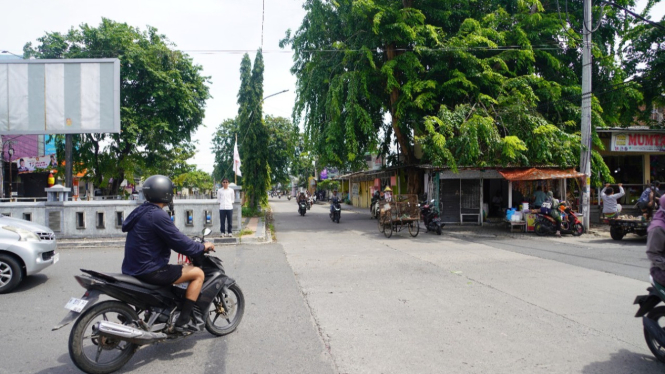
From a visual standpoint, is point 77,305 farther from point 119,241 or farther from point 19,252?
point 119,241

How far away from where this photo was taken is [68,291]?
7.11 meters

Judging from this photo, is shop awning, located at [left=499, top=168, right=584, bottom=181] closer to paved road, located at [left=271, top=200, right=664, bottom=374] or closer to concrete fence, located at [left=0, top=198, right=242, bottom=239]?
paved road, located at [left=271, top=200, right=664, bottom=374]

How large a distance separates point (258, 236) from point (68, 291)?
24.8 feet

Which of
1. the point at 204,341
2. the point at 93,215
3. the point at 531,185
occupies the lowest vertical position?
the point at 204,341

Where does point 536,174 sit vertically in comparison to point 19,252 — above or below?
above

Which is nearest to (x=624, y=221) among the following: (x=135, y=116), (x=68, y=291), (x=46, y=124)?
(x=68, y=291)

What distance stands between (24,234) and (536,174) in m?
16.0

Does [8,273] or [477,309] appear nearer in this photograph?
[477,309]

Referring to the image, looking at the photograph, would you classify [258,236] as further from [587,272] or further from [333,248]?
A: [587,272]

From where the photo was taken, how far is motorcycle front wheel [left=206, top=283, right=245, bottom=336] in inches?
191

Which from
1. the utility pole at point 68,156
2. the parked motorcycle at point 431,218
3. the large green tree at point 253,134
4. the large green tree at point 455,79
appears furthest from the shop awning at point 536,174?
the utility pole at point 68,156

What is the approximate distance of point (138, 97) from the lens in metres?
27.7

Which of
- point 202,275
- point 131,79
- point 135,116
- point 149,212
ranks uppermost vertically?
point 131,79

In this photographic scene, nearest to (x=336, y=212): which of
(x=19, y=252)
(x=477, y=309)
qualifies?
(x=19, y=252)
